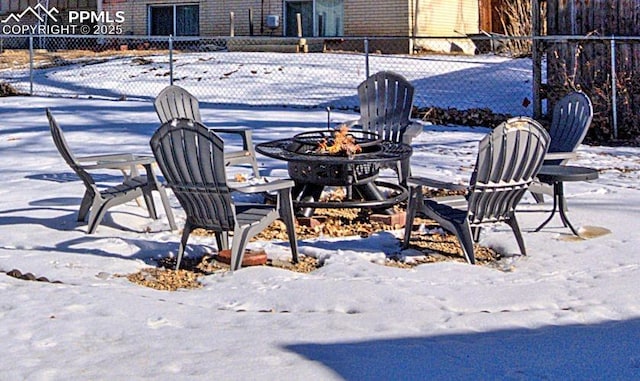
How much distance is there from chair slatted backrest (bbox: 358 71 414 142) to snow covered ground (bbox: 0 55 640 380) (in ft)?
5.13

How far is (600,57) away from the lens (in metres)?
13.7

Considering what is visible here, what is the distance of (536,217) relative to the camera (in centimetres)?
789

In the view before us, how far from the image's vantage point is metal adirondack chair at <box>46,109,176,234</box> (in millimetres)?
7172

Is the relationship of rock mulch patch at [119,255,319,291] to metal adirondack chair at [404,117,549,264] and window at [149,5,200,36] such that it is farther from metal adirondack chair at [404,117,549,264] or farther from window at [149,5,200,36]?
window at [149,5,200,36]

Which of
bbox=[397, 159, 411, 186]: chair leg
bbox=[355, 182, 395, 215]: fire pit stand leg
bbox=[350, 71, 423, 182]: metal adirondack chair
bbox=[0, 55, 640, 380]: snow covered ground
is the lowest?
bbox=[0, 55, 640, 380]: snow covered ground

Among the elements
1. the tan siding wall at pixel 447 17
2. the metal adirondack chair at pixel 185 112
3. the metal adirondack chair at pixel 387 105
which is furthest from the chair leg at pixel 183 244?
the tan siding wall at pixel 447 17

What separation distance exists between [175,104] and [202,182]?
3.35 m

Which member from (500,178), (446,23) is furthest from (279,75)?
(500,178)

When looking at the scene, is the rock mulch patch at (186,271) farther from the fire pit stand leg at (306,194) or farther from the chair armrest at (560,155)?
the chair armrest at (560,155)

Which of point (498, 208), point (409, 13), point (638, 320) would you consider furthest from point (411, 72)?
point (638, 320)

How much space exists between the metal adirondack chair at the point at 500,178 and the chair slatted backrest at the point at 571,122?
162 cm

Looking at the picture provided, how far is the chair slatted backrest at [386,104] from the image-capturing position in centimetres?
942

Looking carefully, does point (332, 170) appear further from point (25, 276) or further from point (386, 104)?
point (25, 276)

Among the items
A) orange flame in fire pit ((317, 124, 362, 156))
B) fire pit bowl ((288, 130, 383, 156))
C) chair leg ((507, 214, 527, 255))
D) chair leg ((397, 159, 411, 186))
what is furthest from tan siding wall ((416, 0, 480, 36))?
chair leg ((507, 214, 527, 255))
